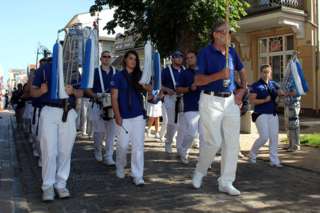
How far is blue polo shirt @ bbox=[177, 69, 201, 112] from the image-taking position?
370 inches

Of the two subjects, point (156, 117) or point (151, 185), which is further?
point (156, 117)

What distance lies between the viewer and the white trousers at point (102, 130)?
982 cm

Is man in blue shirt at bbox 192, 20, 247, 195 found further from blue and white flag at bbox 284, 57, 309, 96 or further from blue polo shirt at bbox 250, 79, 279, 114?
blue and white flag at bbox 284, 57, 309, 96

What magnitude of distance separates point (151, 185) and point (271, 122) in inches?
114

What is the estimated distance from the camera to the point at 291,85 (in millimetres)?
10969

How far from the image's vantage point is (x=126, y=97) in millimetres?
7914

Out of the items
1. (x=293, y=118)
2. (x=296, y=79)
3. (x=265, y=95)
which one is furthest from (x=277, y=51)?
(x=265, y=95)

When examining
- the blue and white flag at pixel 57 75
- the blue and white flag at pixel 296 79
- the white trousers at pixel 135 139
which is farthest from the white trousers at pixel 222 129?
the blue and white flag at pixel 296 79

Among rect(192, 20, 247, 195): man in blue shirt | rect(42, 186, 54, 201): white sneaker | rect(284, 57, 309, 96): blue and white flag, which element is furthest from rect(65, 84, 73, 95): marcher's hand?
rect(284, 57, 309, 96): blue and white flag

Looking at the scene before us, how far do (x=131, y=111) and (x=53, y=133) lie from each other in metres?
1.38

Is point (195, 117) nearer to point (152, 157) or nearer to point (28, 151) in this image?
point (152, 157)

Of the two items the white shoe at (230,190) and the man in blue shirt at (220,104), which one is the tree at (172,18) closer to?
the man in blue shirt at (220,104)

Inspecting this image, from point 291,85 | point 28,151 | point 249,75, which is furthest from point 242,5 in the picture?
point 249,75

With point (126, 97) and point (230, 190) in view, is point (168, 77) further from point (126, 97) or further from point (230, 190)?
point (230, 190)
